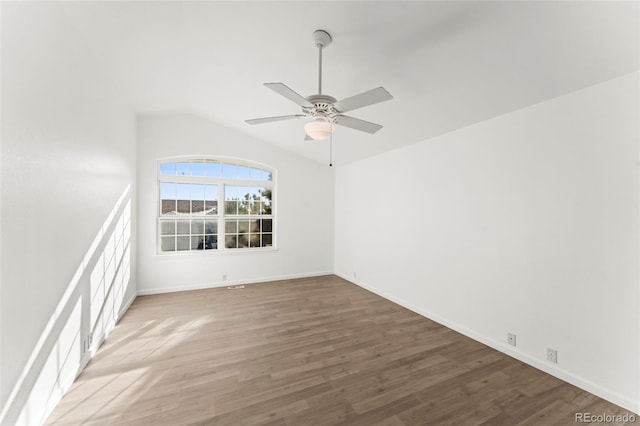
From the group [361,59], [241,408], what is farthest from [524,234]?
[241,408]

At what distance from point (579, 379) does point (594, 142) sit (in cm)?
198

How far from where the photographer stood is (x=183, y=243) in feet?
16.2

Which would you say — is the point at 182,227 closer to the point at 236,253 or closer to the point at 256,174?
the point at 236,253

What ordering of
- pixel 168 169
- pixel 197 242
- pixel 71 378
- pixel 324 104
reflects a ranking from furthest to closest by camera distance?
pixel 197 242
pixel 168 169
pixel 71 378
pixel 324 104

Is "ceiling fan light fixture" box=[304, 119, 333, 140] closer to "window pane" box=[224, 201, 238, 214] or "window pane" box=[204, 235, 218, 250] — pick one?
"window pane" box=[224, 201, 238, 214]

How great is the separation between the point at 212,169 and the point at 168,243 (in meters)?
1.63

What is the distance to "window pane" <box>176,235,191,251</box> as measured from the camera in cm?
489

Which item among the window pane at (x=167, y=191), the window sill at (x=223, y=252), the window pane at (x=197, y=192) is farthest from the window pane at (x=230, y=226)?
the window pane at (x=167, y=191)

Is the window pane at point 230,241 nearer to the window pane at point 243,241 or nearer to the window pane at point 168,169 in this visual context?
the window pane at point 243,241

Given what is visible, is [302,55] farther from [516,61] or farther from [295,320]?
[295,320]

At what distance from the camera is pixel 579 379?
217cm

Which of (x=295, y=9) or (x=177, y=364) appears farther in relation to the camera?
(x=177, y=364)

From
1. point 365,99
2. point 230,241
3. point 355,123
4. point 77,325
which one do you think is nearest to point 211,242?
point 230,241

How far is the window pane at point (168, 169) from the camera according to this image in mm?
4773
